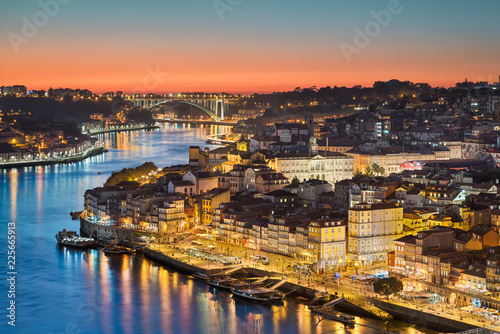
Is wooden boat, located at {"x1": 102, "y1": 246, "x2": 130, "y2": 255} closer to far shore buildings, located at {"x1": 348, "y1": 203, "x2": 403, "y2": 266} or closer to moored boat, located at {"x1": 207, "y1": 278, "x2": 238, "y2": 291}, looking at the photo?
moored boat, located at {"x1": 207, "y1": 278, "x2": 238, "y2": 291}

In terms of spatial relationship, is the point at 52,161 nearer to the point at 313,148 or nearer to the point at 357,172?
the point at 313,148

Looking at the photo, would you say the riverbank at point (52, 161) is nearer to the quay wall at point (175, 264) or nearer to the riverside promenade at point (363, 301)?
the quay wall at point (175, 264)

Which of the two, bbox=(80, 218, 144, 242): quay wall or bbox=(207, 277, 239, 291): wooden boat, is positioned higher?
bbox=(80, 218, 144, 242): quay wall

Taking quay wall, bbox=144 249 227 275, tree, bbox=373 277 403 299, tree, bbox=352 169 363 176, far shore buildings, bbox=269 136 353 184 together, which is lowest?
quay wall, bbox=144 249 227 275

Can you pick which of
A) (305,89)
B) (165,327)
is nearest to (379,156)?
(165,327)

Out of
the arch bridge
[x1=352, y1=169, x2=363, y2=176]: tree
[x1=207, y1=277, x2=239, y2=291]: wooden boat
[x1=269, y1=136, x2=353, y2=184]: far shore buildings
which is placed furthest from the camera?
the arch bridge

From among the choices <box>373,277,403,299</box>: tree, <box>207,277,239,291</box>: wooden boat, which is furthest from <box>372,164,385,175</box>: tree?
<box>373,277,403,299</box>: tree

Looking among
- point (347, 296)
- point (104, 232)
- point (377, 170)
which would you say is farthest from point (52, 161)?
point (347, 296)
